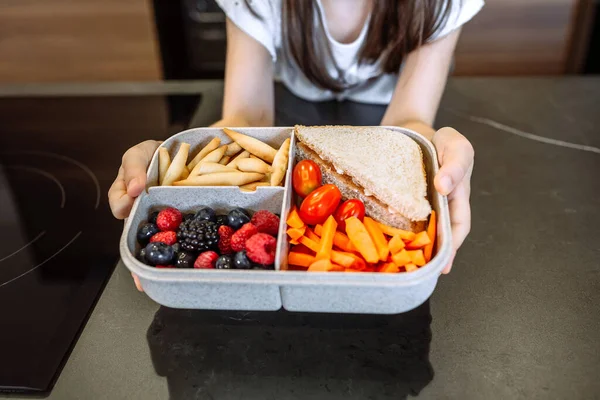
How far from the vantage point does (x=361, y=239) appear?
75 centimetres

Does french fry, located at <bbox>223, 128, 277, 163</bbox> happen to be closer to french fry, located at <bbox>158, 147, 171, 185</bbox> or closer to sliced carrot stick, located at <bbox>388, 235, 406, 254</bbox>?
french fry, located at <bbox>158, 147, 171, 185</bbox>

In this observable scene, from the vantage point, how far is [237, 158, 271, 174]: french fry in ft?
2.90

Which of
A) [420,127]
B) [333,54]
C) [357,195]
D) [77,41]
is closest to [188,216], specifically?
[357,195]

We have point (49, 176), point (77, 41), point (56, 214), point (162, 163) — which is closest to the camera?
point (162, 163)

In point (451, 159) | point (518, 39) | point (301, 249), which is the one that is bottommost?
point (518, 39)

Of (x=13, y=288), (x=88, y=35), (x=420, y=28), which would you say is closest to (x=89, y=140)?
(x=13, y=288)

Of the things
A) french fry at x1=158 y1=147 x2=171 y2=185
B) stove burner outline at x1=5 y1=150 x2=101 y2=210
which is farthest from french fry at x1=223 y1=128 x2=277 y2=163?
stove burner outline at x1=5 y1=150 x2=101 y2=210

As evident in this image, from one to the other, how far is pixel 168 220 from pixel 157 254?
0.08 metres

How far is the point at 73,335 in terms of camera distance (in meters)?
0.78

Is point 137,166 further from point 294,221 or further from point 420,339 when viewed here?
point 420,339

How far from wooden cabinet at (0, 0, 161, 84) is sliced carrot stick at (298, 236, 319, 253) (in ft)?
5.99

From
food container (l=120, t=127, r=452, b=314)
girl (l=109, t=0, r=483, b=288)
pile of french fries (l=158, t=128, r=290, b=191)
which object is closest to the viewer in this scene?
food container (l=120, t=127, r=452, b=314)

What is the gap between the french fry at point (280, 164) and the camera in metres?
0.85

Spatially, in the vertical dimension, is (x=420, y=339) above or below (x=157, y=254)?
below
